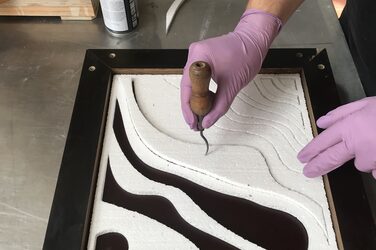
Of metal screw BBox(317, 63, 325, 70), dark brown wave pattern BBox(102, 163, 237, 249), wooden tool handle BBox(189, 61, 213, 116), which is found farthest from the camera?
metal screw BBox(317, 63, 325, 70)

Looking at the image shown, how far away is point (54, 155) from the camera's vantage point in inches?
32.9

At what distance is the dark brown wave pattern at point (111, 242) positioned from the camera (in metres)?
0.69

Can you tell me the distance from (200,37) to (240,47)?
0.26 meters

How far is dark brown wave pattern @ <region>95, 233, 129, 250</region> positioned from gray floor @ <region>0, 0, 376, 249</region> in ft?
0.37

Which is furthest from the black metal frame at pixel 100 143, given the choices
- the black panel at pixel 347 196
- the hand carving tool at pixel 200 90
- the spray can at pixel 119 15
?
the hand carving tool at pixel 200 90

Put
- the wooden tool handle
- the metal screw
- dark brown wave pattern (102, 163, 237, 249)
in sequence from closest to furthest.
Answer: the wooden tool handle → dark brown wave pattern (102, 163, 237, 249) → the metal screw

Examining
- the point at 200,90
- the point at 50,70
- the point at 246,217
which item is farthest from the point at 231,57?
the point at 50,70

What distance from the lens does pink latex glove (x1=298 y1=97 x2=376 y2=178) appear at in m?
0.69

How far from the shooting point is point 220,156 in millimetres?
785

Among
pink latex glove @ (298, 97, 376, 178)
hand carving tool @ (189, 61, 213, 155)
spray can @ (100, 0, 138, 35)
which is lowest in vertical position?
pink latex glove @ (298, 97, 376, 178)

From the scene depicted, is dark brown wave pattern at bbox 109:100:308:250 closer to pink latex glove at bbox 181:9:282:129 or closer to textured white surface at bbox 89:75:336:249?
textured white surface at bbox 89:75:336:249

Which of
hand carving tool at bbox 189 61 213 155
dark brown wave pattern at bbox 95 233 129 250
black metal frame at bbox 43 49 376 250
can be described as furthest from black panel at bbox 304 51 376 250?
dark brown wave pattern at bbox 95 233 129 250

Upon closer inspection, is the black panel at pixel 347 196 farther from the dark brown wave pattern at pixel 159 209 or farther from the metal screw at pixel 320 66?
the dark brown wave pattern at pixel 159 209

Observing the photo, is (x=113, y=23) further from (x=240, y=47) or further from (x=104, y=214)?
(x=104, y=214)
